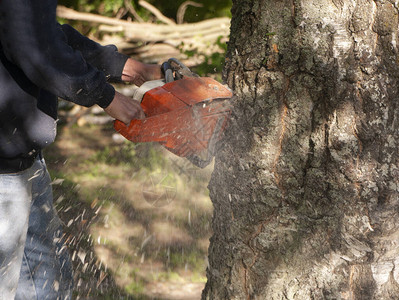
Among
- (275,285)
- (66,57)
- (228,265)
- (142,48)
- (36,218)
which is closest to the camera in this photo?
(66,57)

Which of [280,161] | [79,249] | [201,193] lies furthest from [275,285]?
[201,193]

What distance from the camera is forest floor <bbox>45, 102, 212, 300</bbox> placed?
289 centimetres

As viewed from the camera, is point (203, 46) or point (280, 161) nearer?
point (280, 161)

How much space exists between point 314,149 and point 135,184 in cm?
255

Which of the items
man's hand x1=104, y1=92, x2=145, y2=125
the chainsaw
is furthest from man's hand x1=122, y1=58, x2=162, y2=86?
man's hand x1=104, y1=92, x2=145, y2=125

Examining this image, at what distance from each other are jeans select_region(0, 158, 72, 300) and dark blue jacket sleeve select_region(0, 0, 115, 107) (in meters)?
0.48

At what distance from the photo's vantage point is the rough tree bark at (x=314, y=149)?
143 centimetres

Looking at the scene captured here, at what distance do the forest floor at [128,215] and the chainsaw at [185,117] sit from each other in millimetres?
1345

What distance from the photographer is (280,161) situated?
1608 mm

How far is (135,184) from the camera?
388 centimetres

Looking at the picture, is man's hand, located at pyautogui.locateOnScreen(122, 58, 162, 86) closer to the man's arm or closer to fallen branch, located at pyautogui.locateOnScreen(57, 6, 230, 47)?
the man's arm

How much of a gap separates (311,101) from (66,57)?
851 mm

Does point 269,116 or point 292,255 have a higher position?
point 269,116

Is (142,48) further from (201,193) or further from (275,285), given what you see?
(275,285)
